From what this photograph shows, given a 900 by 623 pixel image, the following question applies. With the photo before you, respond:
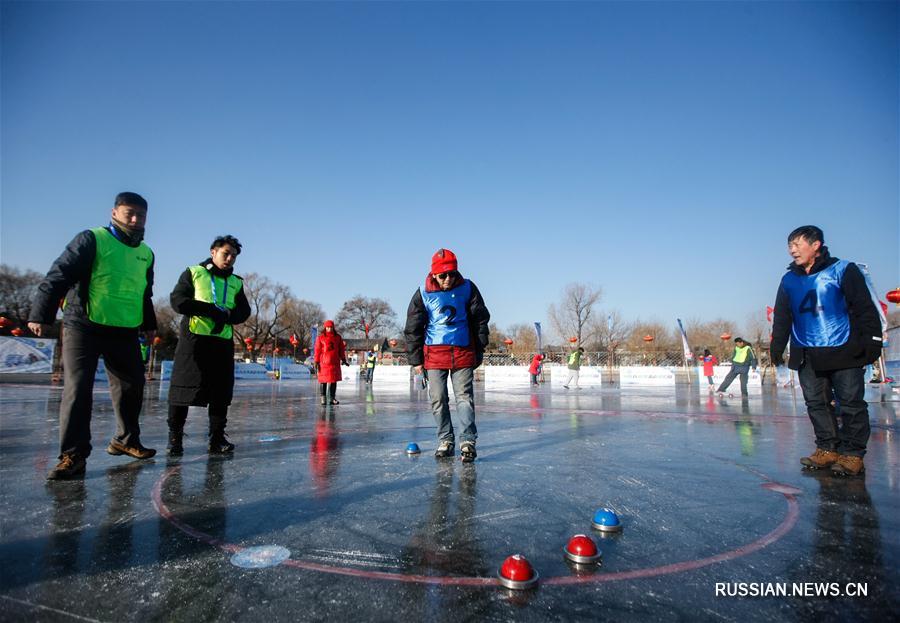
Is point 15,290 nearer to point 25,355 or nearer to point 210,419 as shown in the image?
point 25,355

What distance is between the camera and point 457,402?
402 cm

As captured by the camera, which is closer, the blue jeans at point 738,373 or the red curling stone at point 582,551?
the red curling stone at point 582,551

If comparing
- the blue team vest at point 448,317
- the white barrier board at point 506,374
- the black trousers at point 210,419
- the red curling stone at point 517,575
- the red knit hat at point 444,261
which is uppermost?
the red knit hat at point 444,261

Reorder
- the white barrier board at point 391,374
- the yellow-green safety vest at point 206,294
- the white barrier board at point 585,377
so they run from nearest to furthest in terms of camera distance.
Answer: the yellow-green safety vest at point 206,294 → the white barrier board at point 585,377 → the white barrier board at point 391,374

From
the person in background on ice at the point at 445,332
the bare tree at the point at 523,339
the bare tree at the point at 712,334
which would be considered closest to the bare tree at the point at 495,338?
the bare tree at the point at 523,339

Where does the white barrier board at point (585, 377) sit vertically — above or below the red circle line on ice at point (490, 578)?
below

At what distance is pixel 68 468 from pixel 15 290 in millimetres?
60605

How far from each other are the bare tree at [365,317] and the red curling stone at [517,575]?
3320 inches

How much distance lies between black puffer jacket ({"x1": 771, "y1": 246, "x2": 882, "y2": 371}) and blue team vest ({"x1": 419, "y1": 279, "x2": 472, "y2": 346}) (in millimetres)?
2404

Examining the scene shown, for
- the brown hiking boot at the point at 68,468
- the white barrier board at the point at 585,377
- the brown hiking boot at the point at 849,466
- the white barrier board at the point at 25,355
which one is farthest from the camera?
the white barrier board at the point at 585,377

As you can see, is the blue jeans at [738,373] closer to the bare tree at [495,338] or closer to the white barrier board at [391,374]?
the white barrier board at [391,374]

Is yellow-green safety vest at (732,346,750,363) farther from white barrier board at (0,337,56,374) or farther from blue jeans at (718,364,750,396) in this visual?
white barrier board at (0,337,56,374)

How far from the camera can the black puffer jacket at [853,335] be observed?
352cm

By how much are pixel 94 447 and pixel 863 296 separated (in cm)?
624
